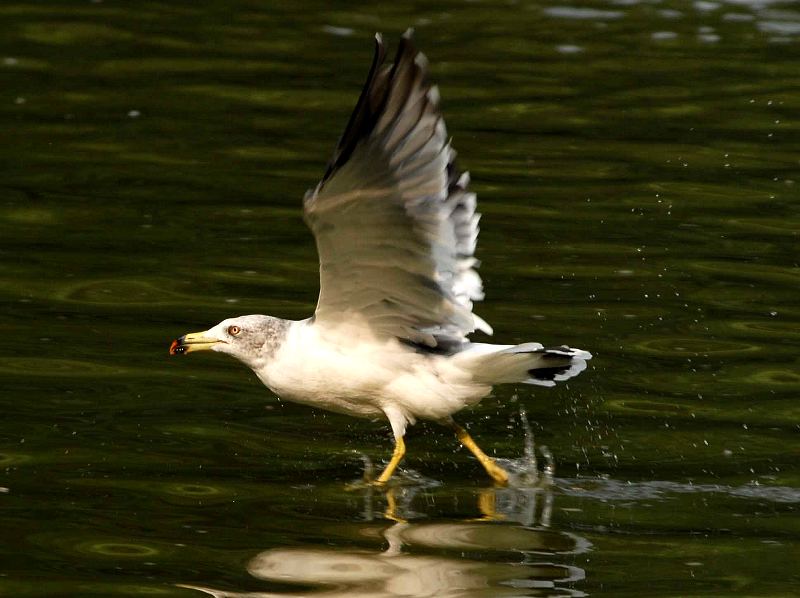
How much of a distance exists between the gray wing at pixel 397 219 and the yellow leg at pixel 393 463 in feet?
1.60

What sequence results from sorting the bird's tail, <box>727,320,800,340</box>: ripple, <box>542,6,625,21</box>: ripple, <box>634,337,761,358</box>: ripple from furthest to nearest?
<box>542,6,625,21</box>: ripple
<box>727,320,800,340</box>: ripple
<box>634,337,761,358</box>: ripple
the bird's tail

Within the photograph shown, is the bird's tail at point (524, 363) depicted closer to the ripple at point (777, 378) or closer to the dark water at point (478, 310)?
the dark water at point (478, 310)

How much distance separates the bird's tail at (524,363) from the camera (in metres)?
8.04

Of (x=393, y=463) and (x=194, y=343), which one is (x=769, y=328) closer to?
(x=393, y=463)

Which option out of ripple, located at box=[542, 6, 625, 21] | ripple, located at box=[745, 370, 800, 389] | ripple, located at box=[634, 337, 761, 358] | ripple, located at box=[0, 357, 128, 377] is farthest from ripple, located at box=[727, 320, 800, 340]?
ripple, located at box=[542, 6, 625, 21]

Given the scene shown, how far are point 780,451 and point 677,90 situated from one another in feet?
27.8

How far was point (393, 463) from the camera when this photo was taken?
27.7 feet

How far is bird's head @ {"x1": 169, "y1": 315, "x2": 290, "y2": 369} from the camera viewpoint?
8.45 metres

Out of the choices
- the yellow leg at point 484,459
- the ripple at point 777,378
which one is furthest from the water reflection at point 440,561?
the ripple at point 777,378

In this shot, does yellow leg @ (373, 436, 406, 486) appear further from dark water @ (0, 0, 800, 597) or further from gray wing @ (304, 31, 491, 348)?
gray wing @ (304, 31, 491, 348)

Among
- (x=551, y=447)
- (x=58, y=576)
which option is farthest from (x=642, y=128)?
(x=58, y=576)

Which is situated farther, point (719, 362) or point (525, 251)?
point (525, 251)

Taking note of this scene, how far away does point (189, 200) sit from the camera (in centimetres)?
1340

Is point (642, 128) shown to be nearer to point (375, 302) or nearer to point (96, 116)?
point (96, 116)
